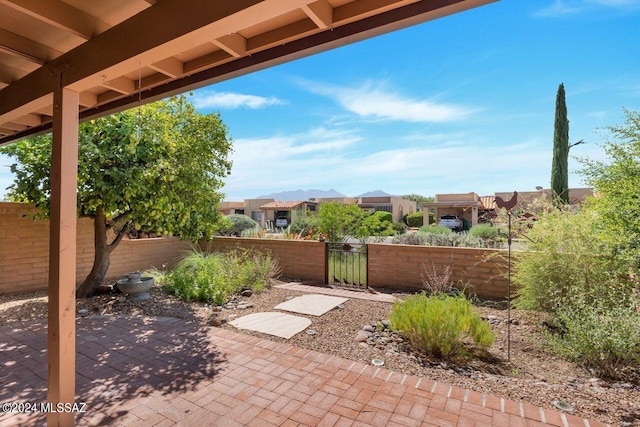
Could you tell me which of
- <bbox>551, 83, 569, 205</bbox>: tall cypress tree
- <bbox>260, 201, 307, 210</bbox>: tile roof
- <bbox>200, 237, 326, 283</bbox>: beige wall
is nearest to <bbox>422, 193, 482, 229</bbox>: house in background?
<bbox>551, 83, 569, 205</bbox>: tall cypress tree

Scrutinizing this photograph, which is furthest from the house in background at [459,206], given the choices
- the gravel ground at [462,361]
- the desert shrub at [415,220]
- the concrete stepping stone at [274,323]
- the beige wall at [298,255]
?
the concrete stepping stone at [274,323]

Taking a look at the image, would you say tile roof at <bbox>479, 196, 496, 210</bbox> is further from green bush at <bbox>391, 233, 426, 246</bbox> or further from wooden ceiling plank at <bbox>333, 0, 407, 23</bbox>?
wooden ceiling plank at <bbox>333, 0, 407, 23</bbox>

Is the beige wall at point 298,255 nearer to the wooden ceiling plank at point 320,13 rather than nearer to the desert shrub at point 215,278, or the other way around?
the desert shrub at point 215,278

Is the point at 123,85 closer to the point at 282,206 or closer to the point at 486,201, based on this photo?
the point at 486,201

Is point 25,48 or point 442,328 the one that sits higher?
point 25,48

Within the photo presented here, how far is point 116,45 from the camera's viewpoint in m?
1.88

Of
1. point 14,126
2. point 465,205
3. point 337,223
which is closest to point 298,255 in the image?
point 337,223

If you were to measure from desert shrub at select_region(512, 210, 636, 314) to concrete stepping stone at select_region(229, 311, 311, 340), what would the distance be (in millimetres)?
3280

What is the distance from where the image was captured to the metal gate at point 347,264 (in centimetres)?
702

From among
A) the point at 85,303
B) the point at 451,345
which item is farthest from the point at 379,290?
the point at 85,303

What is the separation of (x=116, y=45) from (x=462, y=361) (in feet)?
13.1

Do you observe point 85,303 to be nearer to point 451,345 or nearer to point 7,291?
point 7,291

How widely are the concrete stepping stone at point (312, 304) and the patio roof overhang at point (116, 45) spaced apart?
3220 millimetres

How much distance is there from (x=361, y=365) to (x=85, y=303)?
15.8 feet
